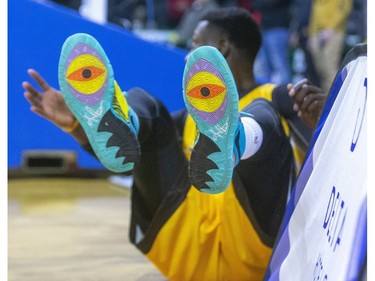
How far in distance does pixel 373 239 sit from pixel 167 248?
800 mm

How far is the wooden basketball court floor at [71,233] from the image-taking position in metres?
1.76

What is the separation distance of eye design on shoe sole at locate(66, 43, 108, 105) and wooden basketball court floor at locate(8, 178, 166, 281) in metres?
0.60

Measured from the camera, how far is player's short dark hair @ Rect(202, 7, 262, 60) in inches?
66.8

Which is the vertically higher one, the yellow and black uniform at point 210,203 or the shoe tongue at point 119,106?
the shoe tongue at point 119,106

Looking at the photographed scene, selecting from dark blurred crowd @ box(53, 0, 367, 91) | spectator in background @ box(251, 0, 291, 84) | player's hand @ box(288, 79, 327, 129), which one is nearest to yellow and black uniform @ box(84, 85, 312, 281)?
player's hand @ box(288, 79, 327, 129)

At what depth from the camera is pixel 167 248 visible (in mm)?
1548

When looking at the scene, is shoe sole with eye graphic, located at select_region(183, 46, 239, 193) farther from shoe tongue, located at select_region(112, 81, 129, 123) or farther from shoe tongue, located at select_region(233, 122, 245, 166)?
shoe tongue, located at select_region(112, 81, 129, 123)

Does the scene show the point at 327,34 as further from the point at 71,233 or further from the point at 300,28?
the point at 71,233

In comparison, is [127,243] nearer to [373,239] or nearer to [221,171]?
[221,171]

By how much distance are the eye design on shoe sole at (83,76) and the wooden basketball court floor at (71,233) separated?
604mm

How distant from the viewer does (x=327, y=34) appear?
3.69 m

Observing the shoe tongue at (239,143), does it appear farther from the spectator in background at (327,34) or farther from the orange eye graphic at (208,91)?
the spectator in background at (327,34)


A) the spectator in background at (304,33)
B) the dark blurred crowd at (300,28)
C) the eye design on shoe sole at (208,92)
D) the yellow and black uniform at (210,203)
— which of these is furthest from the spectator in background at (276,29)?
the eye design on shoe sole at (208,92)

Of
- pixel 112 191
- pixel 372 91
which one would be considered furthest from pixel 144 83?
pixel 372 91
